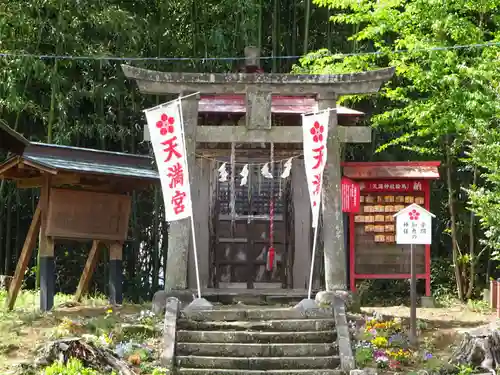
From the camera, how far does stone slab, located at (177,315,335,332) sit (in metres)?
11.0

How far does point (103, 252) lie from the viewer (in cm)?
1992

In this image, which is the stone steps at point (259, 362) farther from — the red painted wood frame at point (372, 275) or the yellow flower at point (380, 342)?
the red painted wood frame at point (372, 275)

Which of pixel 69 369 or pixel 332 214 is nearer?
pixel 69 369

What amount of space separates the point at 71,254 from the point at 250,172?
24.3 feet

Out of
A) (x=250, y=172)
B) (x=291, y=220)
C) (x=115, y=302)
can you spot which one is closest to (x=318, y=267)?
(x=291, y=220)

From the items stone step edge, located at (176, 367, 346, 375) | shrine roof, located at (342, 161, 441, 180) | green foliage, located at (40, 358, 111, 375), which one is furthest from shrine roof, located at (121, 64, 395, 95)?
green foliage, located at (40, 358, 111, 375)

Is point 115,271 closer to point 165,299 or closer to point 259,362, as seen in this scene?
point 165,299

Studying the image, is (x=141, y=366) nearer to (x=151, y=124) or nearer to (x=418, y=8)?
(x=151, y=124)

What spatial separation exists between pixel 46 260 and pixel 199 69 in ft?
25.0

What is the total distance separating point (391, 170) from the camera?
15375mm

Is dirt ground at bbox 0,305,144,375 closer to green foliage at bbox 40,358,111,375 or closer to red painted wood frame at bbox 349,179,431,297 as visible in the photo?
green foliage at bbox 40,358,111,375

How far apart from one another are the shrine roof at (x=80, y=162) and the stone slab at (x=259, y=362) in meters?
4.16

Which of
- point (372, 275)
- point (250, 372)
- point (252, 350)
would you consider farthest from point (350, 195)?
point (250, 372)

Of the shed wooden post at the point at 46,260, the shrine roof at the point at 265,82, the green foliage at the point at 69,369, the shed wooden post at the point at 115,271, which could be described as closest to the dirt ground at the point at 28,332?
the shed wooden post at the point at 46,260
